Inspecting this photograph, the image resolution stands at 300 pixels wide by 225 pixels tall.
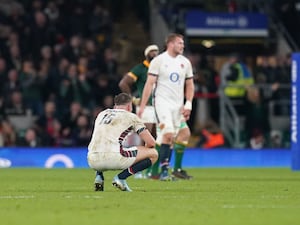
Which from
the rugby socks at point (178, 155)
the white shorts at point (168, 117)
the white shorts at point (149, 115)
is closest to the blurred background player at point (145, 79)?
the white shorts at point (149, 115)

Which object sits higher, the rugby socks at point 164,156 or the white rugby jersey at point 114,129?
the white rugby jersey at point 114,129

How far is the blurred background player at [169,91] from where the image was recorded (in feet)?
59.0

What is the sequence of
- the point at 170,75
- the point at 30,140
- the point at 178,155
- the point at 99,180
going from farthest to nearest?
the point at 30,140 < the point at 178,155 < the point at 170,75 < the point at 99,180

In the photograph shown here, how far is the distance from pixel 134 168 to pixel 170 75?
14.4 ft

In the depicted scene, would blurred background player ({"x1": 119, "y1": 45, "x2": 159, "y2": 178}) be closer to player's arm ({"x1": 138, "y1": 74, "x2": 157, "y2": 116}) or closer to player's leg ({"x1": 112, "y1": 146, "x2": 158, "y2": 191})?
player's arm ({"x1": 138, "y1": 74, "x2": 157, "y2": 116})

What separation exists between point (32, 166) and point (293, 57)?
24.8 ft

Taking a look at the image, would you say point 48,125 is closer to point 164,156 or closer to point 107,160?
point 164,156

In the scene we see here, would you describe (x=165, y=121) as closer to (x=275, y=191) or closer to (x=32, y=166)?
(x=275, y=191)

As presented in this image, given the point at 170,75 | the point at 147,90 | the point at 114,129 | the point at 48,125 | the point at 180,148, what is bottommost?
the point at 48,125

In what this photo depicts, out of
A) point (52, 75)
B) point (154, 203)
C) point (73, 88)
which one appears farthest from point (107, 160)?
point (52, 75)

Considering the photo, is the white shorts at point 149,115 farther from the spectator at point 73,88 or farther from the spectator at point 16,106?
the spectator at point 73,88

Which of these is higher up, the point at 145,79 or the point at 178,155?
the point at 145,79

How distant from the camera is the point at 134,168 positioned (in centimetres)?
1409

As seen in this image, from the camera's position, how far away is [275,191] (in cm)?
1470
